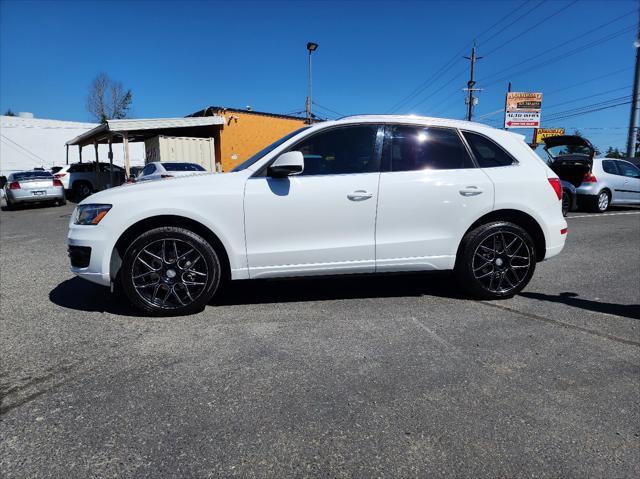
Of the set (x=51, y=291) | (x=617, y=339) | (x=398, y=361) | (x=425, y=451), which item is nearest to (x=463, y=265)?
(x=617, y=339)

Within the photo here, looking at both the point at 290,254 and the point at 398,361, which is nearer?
the point at 398,361

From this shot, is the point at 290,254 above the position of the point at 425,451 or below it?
above

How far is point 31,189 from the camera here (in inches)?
633

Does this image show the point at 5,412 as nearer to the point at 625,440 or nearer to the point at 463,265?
the point at 625,440

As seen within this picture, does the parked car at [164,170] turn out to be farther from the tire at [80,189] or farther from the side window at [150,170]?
the tire at [80,189]

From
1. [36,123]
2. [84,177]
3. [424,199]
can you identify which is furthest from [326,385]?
[36,123]

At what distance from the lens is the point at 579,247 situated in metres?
6.93

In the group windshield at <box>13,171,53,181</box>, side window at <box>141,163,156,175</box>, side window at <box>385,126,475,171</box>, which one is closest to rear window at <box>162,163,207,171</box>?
side window at <box>141,163,156,175</box>

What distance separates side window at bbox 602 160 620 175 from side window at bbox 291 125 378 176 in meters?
10.7

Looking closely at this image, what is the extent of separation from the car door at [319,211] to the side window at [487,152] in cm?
98

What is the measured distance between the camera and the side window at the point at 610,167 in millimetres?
11719

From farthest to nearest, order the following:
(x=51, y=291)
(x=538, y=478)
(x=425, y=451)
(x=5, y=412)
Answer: (x=51, y=291)
(x=5, y=412)
(x=425, y=451)
(x=538, y=478)

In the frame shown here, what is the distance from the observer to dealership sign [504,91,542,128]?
37812 millimetres

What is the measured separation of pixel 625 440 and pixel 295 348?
1.96m
